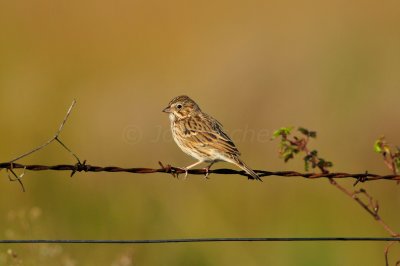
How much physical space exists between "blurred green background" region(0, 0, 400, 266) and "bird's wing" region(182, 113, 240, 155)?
1706mm

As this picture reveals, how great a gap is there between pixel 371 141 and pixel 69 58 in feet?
25.5

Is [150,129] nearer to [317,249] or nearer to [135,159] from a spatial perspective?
[135,159]

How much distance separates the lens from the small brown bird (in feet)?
32.7

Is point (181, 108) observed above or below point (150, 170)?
above

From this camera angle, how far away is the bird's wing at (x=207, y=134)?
10.0 m

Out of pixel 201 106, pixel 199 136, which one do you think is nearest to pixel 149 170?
pixel 199 136

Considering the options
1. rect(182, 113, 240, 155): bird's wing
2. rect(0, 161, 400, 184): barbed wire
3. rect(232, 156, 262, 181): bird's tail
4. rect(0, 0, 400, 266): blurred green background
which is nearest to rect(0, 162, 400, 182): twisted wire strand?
rect(0, 161, 400, 184): barbed wire

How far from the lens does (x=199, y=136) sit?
10422mm

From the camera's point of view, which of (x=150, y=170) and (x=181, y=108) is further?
(x=181, y=108)

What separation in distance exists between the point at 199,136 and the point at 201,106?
5.12 metres
